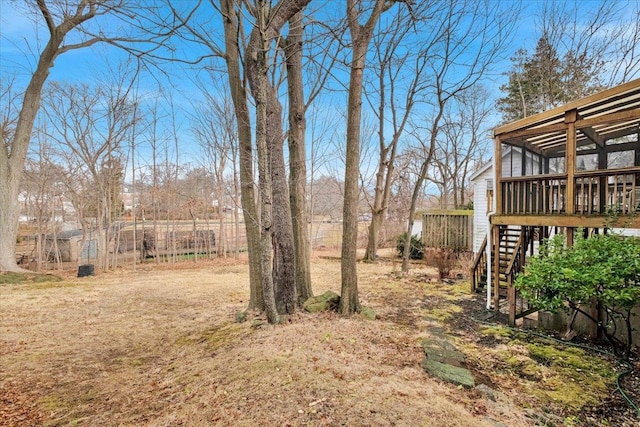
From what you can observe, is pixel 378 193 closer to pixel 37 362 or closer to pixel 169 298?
pixel 169 298

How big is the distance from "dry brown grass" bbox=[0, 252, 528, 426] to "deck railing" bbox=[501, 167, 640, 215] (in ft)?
9.12

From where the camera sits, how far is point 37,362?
3.72 metres

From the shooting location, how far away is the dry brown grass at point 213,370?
246cm

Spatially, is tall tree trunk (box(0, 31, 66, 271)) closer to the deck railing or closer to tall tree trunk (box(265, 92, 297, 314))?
tall tree trunk (box(265, 92, 297, 314))

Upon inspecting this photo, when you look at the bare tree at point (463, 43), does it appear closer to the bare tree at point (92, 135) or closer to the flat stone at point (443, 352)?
the flat stone at point (443, 352)

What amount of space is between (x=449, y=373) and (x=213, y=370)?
245cm

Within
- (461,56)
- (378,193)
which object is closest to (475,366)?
(461,56)

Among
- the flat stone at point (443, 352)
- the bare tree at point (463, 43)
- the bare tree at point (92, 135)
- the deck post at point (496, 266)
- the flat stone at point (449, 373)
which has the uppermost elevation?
the bare tree at point (463, 43)

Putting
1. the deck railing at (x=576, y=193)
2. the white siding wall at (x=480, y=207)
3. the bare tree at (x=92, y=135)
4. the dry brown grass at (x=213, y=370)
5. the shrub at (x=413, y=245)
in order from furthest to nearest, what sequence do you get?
1. the shrub at (x=413, y=245)
2. the white siding wall at (x=480, y=207)
3. the bare tree at (x=92, y=135)
4. the deck railing at (x=576, y=193)
5. the dry brown grass at (x=213, y=370)

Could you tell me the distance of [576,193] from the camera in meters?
5.29

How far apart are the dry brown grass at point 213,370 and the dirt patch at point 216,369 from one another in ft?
0.05

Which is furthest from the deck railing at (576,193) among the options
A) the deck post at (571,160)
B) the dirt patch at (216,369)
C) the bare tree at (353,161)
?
the bare tree at (353,161)

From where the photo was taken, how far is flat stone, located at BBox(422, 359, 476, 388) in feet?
10.3

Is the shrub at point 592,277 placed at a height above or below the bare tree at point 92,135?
below
